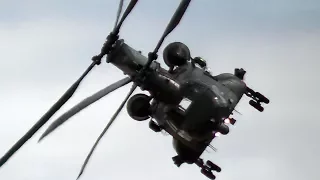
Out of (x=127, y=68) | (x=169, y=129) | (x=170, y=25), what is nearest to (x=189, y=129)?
(x=169, y=129)

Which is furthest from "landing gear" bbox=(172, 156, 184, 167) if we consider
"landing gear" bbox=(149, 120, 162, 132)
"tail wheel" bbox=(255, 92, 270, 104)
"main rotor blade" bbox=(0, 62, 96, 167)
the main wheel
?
"main rotor blade" bbox=(0, 62, 96, 167)

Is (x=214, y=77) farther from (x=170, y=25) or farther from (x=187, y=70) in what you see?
(x=170, y=25)

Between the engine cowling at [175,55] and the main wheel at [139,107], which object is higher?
the engine cowling at [175,55]

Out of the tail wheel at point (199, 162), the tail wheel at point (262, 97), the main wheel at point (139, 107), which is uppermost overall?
the tail wheel at point (262, 97)

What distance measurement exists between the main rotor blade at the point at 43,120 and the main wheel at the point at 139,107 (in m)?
10.1

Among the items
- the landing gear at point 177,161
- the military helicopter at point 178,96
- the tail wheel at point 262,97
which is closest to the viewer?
the military helicopter at point 178,96

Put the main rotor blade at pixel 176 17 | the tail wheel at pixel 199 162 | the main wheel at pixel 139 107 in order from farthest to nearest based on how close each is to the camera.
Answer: the tail wheel at pixel 199 162, the main wheel at pixel 139 107, the main rotor blade at pixel 176 17

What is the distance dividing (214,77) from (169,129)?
26.0 feet

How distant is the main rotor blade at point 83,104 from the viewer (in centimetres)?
8188

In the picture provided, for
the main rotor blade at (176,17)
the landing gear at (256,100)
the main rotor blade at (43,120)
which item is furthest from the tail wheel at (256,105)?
the main rotor blade at (43,120)

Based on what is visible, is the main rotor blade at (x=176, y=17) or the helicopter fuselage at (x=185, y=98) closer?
the main rotor blade at (x=176, y=17)

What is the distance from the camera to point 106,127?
90.6 metres

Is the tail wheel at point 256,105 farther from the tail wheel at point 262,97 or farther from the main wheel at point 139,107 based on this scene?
the main wheel at point 139,107

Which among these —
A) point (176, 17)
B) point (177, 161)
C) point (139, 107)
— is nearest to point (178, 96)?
point (139, 107)
